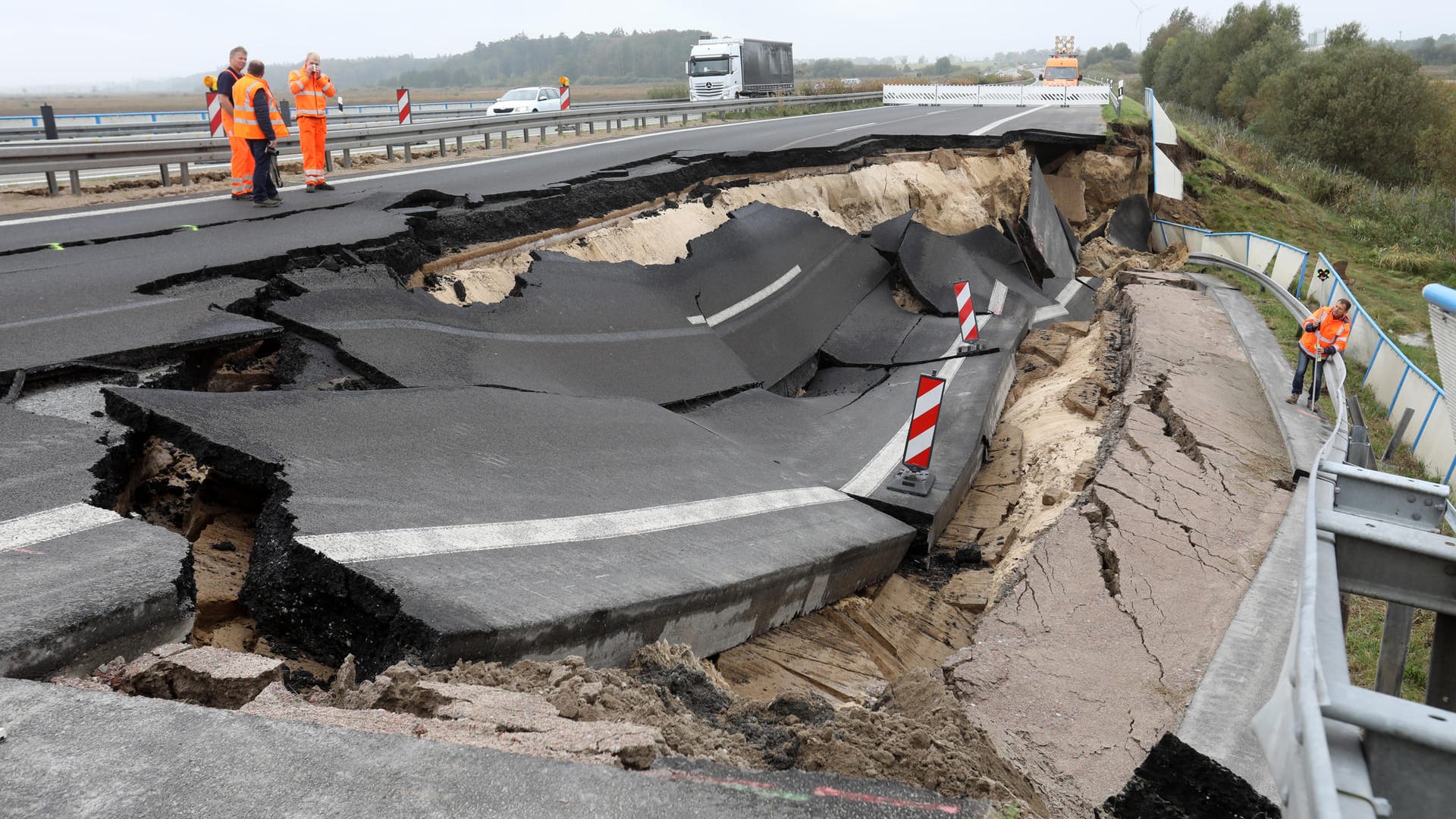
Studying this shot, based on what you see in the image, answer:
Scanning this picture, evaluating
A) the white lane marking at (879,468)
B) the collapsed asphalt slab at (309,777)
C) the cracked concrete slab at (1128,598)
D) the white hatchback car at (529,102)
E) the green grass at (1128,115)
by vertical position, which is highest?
the white hatchback car at (529,102)

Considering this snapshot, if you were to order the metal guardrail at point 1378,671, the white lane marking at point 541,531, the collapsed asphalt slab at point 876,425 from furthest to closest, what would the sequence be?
the collapsed asphalt slab at point 876,425
the white lane marking at point 541,531
the metal guardrail at point 1378,671

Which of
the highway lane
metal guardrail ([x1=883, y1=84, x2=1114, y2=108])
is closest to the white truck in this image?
metal guardrail ([x1=883, y1=84, x2=1114, y2=108])

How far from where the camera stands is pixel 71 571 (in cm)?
315

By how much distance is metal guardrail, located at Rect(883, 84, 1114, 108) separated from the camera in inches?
1342

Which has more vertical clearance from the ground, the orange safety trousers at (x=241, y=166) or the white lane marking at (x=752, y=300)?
the orange safety trousers at (x=241, y=166)

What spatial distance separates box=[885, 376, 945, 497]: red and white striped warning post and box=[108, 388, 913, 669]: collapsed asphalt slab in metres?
0.58

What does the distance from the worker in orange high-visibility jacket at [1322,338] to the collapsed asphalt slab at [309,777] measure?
29.5ft

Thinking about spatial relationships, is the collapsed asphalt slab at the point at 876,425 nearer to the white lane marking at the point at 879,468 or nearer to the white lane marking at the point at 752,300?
the white lane marking at the point at 879,468

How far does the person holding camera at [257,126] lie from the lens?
31.6 feet

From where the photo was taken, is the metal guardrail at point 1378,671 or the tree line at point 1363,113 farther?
the tree line at point 1363,113

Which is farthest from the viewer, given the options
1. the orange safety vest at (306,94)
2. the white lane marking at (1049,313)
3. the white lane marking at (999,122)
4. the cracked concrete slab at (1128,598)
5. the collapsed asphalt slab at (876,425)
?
the white lane marking at (999,122)

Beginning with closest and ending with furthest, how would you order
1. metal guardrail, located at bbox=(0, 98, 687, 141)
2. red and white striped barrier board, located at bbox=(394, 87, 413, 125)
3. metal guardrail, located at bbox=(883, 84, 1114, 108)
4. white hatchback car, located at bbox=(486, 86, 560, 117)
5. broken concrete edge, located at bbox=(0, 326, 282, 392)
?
broken concrete edge, located at bbox=(0, 326, 282, 392)
red and white striped barrier board, located at bbox=(394, 87, 413, 125)
metal guardrail, located at bbox=(0, 98, 687, 141)
white hatchback car, located at bbox=(486, 86, 560, 117)
metal guardrail, located at bbox=(883, 84, 1114, 108)

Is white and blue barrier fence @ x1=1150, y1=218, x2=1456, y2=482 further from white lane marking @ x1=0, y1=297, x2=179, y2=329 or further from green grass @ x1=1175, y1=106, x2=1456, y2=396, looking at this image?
white lane marking @ x1=0, y1=297, x2=179, y2=329

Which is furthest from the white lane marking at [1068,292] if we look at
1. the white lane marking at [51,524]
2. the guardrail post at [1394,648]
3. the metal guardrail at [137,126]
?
the white lane marking at [51,524]
